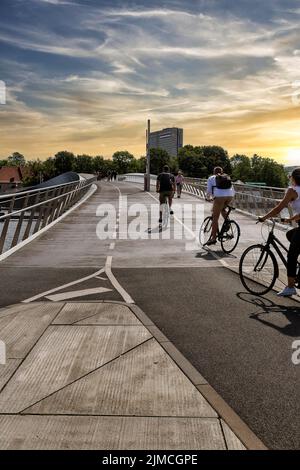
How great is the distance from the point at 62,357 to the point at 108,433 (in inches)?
59.6

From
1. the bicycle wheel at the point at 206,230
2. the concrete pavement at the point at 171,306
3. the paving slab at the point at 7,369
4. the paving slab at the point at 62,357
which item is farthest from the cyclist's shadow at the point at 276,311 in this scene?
the bicycle wheel at the point at 206,230

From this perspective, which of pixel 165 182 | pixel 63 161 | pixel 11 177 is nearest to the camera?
pixel 165 182

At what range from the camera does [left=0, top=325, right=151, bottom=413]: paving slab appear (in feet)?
13.0

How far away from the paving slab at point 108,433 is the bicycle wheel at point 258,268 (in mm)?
4082

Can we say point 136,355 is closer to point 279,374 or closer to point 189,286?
point 279,374

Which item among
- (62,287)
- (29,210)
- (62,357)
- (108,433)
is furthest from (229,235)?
(108,433)

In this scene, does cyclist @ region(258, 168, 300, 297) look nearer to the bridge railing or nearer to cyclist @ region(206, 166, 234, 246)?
cyclist @ region(206, 166, 234, 246)

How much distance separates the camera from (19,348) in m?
4.98

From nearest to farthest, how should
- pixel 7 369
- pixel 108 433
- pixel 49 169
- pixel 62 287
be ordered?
1. pixel 108 433
2. pixel 7 369
3. pixel 62 287
4. pixel 49 169

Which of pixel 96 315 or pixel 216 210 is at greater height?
pixel 216 210

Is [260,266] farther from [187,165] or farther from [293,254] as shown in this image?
[187,165]

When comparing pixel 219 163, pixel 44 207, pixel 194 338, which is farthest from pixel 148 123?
pixel 219 163

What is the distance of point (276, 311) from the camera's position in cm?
652

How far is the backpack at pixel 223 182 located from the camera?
11.5 metres
